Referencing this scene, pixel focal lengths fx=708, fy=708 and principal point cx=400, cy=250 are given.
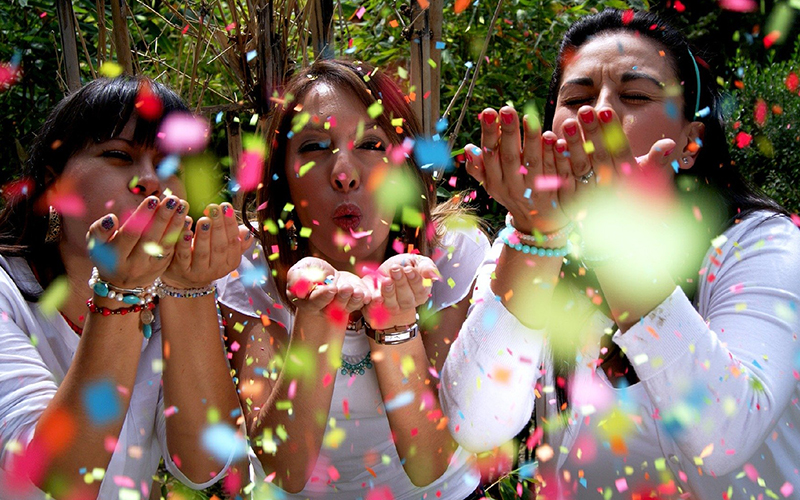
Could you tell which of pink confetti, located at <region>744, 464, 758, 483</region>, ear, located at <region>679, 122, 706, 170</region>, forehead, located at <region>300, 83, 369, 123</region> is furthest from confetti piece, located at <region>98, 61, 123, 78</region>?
pink confetti, located at <region>744, 464, 758, 483</region>

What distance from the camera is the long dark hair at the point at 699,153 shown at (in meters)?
1.50

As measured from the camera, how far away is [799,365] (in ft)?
4.04

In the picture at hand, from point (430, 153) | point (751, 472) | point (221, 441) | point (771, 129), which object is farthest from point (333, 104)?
point (771, 129)

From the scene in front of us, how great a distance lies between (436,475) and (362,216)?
560mm

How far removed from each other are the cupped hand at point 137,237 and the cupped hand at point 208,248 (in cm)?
6

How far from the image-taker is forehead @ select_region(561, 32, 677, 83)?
57.3 inches

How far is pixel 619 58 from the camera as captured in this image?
1.46 meters

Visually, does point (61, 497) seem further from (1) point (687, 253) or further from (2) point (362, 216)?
(1) point (687, 253)

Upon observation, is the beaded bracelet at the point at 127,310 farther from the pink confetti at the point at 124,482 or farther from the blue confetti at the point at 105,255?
the pink confetti at the point at 124,482

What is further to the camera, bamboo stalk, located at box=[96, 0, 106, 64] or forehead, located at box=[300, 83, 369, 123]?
bamboo stalk, located at box=[96, 0, 106, 64]

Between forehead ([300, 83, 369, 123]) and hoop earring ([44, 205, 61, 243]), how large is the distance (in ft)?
1.91

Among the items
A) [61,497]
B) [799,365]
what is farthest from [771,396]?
[61,497]

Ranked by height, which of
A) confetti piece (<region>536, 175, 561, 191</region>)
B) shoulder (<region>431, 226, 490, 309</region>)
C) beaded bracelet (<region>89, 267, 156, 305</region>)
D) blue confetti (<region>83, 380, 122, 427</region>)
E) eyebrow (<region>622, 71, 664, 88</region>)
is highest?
eyebrow (<region>622, 71, 664, 88</region>)

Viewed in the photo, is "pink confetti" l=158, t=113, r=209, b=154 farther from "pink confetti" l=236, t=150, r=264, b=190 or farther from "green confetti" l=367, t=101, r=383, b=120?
"green confetti" l=367, t=101, r=383, b=120
